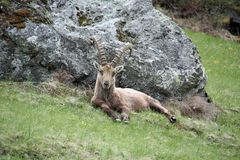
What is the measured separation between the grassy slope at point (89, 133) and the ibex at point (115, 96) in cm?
36

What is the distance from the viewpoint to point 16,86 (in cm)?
1673

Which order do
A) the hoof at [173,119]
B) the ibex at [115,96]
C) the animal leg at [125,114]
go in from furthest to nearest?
the hoof at [173,119], the ibex at [115,96], the animal leg at [125,114]

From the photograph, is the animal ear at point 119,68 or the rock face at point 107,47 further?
the rock face at point 107,47

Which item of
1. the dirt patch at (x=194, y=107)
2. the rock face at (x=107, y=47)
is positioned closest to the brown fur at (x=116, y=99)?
the dirt patch at (x=194, y=107)

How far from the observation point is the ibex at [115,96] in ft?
55.5

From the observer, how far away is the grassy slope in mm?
12239

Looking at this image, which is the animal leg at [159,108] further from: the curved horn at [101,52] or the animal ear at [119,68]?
the curved horn at [101,52]

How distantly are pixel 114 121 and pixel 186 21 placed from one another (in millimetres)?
27915

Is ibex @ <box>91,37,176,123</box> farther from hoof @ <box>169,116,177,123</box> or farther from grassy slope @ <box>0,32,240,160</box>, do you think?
grassy slope @ <box>0,32,240,160</box>

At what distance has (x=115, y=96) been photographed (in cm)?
1755

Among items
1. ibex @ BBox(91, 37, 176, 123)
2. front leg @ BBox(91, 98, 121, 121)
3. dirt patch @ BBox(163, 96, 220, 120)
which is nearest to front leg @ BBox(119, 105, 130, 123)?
ibex @ BBox(91, 37, 176, 123)

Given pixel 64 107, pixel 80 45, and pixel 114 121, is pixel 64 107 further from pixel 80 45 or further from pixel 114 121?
pixel 80 45

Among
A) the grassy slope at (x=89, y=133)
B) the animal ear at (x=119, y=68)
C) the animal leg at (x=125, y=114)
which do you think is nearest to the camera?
the grassy slope at (x=89, y=133)

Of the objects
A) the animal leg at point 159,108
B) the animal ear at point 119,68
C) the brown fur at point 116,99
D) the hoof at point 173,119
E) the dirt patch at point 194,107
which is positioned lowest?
the dirt patch at point 194,107
